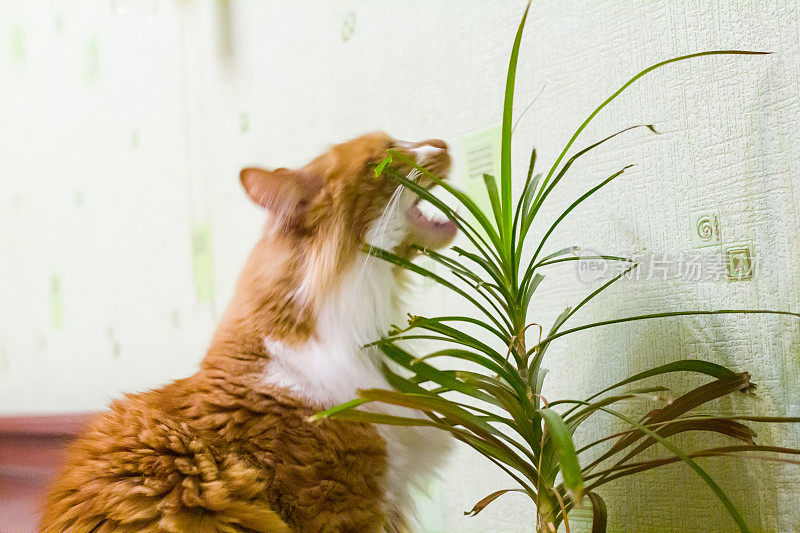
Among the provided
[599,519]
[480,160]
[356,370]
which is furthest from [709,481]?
[480,160]

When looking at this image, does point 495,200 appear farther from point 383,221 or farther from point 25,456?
point 25,456

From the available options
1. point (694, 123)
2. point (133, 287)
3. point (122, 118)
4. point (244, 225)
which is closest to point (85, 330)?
point (133, 287)

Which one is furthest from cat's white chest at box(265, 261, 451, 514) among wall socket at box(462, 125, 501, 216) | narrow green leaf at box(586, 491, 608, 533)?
wall socket at box(462, 125, 501, 216)

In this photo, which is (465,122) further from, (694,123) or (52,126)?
(52,126)

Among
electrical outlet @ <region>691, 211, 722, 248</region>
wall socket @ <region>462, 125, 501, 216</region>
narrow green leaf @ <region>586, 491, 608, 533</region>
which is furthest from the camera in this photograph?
wall socket @ <region>462, 125, 501, 216</region>

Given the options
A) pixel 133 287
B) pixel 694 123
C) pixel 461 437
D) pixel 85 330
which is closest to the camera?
pixel 461 437

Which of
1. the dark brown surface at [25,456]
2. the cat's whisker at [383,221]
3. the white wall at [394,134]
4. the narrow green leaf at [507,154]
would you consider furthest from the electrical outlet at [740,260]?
the dark brown surface at [25,456]

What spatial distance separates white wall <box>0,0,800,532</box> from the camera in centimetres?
86

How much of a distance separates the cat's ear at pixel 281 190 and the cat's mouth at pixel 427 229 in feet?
0.55

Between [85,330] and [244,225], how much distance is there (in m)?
1.03

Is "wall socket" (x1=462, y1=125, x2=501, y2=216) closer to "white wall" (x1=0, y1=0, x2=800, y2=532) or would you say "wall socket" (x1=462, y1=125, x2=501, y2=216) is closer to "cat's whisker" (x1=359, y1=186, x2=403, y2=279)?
"white wall" (x1=0, y1=0, x2=800, y2=532)

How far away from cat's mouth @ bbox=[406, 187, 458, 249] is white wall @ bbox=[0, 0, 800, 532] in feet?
0.80

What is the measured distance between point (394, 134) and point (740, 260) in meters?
0.80

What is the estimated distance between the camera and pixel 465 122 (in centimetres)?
130
